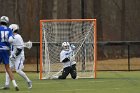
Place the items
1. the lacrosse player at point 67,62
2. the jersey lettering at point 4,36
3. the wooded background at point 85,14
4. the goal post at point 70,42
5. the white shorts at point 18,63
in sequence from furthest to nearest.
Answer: the wooded background at point 85,14, the goal post at point 70,42, the lacrosse player at point 67,62, the white shorts at point 18,63, the jersey lettering at point 4,36

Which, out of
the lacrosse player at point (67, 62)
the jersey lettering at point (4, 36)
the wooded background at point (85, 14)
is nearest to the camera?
the jersey lettering at point (4, 36)

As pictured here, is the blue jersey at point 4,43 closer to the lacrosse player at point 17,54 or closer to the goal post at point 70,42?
the lacrosse player at point 17,54

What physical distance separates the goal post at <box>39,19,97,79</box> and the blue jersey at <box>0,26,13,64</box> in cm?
570

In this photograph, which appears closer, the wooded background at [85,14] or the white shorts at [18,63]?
the white shorts at [18,63]

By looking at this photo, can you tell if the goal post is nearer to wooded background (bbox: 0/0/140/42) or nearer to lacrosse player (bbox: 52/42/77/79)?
lacrosse player (bbox: 52/42/77/79)

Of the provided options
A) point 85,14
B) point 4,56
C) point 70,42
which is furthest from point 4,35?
point 85,14

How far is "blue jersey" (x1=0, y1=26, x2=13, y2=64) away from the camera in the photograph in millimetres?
15125

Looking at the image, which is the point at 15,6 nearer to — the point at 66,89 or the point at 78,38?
the point at 78,38

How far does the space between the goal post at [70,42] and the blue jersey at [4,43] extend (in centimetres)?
570

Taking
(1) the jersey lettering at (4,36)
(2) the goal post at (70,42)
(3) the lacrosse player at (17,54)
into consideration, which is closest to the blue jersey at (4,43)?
(1) the jersey lettering at (4,36)

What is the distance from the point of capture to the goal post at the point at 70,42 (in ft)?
69.5

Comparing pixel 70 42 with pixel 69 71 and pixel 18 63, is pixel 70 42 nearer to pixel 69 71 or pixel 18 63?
pixel 69 71

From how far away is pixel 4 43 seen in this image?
15.2 meters

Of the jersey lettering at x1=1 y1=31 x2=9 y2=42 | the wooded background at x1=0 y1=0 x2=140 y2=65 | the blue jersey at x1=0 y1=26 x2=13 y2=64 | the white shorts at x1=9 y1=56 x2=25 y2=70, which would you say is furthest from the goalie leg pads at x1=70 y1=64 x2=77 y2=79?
the wooded background at x1=0 y1=0 x2=140 y2=65
